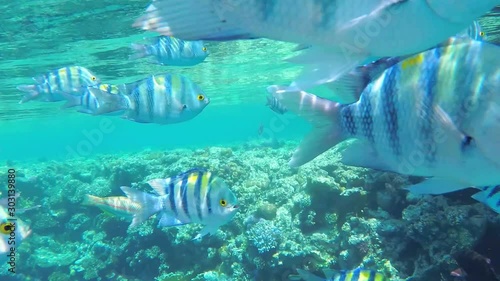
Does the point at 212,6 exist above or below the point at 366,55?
above

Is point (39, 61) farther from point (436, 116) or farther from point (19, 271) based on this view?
point (436, 116)

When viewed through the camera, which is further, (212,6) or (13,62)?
(13,62)

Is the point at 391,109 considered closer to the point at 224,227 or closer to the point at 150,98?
the point at 150,98

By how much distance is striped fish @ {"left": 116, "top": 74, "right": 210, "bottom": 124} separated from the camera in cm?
484

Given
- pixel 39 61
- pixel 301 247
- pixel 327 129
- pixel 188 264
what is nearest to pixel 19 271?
pixel 188 264

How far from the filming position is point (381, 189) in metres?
6.49

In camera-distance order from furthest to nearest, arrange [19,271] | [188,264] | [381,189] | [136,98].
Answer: [19,271] < [188,264] < [381,189] < [136,98]

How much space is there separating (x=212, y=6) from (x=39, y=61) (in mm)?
20915

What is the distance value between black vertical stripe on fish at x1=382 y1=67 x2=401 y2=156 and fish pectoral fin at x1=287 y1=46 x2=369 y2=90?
33.9 inches

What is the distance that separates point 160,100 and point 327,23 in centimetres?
409

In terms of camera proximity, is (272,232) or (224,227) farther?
(224,227)

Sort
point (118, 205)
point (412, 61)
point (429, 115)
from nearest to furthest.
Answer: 1. point (429, 115)
2. point (412, 61)
3. point (118, 205)

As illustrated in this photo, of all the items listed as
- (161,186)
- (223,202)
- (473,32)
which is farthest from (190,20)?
(161,186)

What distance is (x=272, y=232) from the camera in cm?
735
